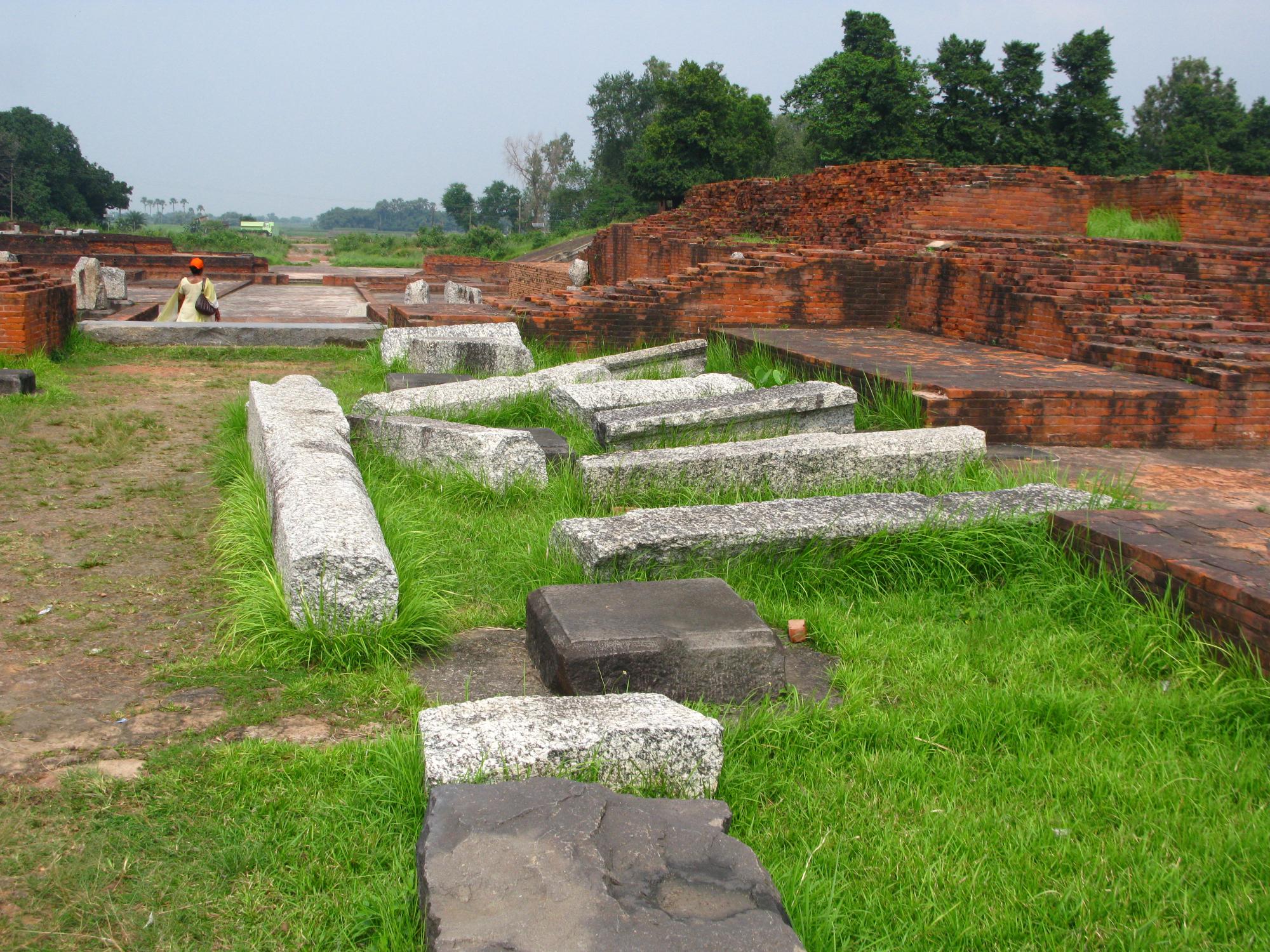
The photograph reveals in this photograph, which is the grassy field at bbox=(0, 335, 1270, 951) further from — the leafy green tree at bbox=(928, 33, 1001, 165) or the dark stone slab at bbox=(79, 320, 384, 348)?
the leafy green tree at bbox=(928, 33, 1001, 165)

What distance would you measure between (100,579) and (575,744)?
7.92ft

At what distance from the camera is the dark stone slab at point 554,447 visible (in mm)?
5191

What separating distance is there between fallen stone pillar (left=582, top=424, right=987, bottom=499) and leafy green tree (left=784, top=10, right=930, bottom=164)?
2459 cm

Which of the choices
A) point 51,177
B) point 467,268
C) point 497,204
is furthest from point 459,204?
point 467,268

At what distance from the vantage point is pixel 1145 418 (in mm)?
5867

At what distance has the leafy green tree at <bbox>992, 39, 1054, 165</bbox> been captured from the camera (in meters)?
26.9

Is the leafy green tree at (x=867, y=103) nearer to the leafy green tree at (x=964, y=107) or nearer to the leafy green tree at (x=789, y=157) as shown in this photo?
the leafy green tree at (x=964, y=107)

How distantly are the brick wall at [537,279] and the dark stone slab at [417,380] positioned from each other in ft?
41.3

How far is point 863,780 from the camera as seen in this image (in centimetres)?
254

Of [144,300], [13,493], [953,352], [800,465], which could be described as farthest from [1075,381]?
[144,300]

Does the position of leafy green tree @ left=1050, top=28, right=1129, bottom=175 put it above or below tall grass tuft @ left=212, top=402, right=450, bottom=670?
above

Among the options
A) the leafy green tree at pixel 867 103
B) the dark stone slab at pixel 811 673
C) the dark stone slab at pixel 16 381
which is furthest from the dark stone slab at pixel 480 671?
the leafy green tree at pixel 867 103

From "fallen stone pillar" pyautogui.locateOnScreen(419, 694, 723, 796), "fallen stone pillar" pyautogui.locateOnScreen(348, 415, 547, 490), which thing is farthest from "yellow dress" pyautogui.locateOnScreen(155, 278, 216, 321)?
"fallen stone pillar" pyautogui.locateOnScreen(419, 694, 723, 796)

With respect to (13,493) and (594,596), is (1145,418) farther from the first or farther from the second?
(13,493)
